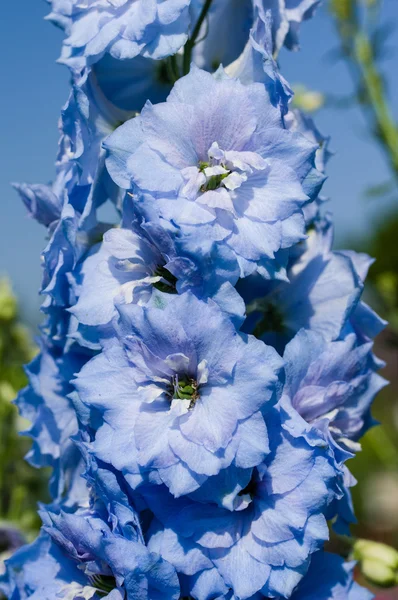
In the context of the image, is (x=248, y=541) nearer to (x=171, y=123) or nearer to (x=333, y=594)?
(x=333, y=594)

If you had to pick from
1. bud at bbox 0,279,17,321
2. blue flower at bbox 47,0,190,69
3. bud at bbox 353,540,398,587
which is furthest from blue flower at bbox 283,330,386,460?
bud at bbox 0,279,17,321

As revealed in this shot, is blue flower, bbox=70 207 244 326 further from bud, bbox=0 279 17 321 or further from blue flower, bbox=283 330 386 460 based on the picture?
bud, bbox=0 279 17 321

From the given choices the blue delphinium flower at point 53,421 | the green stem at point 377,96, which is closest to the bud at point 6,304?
the blue delphinium flower at point 53,421

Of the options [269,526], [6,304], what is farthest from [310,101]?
[269,526]

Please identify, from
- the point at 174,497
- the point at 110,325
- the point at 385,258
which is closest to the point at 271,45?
the point at 110,325

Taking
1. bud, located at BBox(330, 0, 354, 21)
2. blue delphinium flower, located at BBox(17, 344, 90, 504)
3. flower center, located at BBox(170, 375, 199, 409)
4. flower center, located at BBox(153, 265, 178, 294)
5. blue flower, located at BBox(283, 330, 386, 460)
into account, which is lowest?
blue delphinium flower, located at BBox(17, 344, 90, 504)

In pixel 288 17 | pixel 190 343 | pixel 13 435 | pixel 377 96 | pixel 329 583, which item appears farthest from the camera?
pixel 377 96

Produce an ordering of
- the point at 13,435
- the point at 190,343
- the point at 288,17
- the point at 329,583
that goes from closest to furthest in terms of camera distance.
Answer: the point at 190,343, the point at 329,583, the point at 288,17, the point at 13,435

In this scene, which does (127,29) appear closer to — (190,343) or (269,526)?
(190,343)
